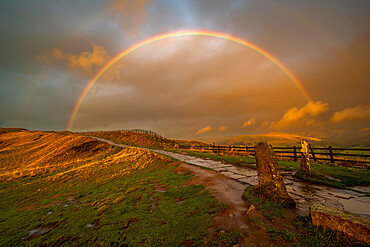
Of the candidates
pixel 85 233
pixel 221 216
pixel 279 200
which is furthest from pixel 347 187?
pixel 85 233

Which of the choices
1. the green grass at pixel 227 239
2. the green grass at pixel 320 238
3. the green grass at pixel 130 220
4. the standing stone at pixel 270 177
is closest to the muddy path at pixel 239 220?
the green grass at pixel 227 239

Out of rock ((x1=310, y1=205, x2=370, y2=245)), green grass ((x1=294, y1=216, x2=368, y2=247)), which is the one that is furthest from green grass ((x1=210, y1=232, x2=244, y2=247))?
rock ((x1=310, y1=205, x2=370, y2=245))

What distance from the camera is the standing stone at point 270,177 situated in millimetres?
4988

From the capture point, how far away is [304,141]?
8.84 m

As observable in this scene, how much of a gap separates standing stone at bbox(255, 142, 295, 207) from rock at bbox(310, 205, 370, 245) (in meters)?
1.25

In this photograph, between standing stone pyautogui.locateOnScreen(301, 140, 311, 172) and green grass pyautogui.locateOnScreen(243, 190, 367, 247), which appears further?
standing stone pyautogui.locateOnScreen(301, 140, 311, 172)

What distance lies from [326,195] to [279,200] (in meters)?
2.73

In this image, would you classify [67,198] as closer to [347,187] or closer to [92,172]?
[92,172]

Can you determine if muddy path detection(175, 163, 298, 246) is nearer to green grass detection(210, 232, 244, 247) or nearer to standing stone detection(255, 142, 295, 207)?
green grass detection(210, 232, 244, 247)

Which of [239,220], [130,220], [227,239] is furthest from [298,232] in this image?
[130,220]

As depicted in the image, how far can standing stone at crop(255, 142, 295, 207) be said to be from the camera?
196 inches

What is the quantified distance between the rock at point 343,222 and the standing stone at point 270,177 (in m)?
1.25

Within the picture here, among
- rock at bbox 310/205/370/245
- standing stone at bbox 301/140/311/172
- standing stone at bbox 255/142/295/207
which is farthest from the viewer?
standing stone at bbox 301/140/311/172

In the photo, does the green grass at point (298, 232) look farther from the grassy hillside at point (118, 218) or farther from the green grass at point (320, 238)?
the grassy hillside at point (118, 218)
